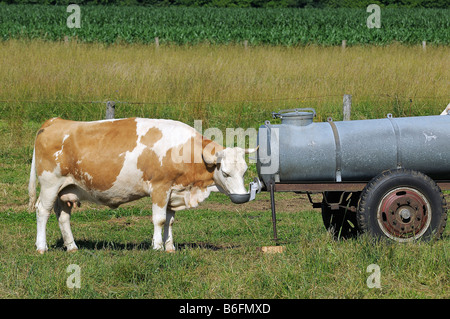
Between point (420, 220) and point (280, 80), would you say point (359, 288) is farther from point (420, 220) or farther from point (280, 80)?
point (280, 80)

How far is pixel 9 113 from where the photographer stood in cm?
1614

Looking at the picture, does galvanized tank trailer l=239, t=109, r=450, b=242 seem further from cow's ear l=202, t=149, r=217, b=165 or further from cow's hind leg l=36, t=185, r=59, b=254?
cow's hind leg l=36, t=185, r=59, b=254

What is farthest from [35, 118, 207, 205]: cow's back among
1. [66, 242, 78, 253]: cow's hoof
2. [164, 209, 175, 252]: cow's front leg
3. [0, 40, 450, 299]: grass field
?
[0, 40, 450, 299]: grass field

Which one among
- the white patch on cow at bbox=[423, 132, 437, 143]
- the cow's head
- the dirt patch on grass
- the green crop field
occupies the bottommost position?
the dirt patch on grass

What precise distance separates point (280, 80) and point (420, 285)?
40.5 ft

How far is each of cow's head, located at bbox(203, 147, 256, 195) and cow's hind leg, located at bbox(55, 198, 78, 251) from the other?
1920 mm

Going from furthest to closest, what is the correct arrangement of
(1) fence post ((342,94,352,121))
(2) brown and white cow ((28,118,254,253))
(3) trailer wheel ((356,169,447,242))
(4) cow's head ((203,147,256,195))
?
(1) fence post ((342,94,352,121)), (2) brown and white cow ((28,118,254,253)), (4) cow's head ((203,147,256,195)), (3) trailer wheel ((356,169,447,242))

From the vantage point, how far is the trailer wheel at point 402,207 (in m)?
7.55

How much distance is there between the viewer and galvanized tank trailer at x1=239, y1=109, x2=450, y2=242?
7.59 metres

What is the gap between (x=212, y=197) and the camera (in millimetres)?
12031

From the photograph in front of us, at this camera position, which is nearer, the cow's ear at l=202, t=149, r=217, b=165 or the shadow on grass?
the cow's ear at l=202, t=149, r=217, b=165

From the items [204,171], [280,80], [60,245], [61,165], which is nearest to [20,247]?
[60,245]

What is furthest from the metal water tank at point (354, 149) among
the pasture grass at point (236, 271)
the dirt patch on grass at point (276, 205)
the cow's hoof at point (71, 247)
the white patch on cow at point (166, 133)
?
the dirt patch on grass at point (276, 205)

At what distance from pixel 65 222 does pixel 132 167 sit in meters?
1.16
